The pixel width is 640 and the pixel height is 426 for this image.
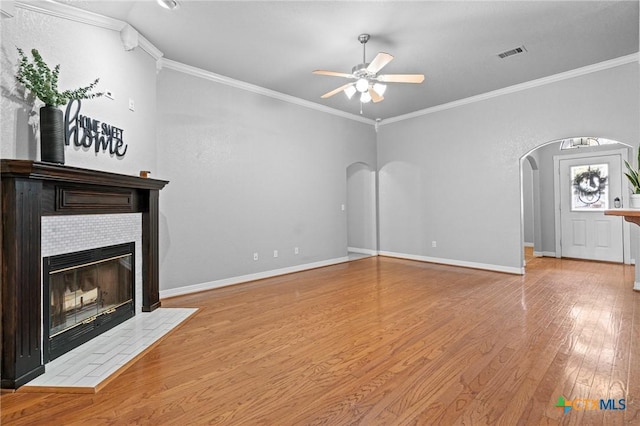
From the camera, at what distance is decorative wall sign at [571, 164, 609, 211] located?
6652 millimetres

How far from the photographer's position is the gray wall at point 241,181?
4395mm

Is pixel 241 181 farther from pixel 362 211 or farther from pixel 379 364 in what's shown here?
pixel 362 211

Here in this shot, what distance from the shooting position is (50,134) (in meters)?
2.48

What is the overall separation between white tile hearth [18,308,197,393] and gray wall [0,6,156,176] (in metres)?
1.60

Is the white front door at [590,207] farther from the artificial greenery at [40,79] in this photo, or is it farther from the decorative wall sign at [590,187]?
the artificial greenery at [40,79]

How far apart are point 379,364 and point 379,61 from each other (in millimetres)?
2873

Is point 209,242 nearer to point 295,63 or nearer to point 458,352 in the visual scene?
point 295,63

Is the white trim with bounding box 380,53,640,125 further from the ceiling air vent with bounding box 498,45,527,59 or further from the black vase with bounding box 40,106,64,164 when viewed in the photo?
the black vase with bounding box 40,106,64,164

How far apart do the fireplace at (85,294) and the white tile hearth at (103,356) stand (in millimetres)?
99

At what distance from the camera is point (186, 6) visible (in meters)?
3.14

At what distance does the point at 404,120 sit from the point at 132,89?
537cm

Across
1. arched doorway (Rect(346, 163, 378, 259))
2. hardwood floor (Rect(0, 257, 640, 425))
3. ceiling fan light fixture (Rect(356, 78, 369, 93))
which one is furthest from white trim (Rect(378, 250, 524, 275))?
ceiling fan light fixture (Rect(356, 78, 369, 93))

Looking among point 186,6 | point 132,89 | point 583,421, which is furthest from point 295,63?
point 583,421

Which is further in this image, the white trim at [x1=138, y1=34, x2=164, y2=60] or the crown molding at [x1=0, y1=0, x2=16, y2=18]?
the white trim at [x1=138, y1=34, x2=164, y2=60]
